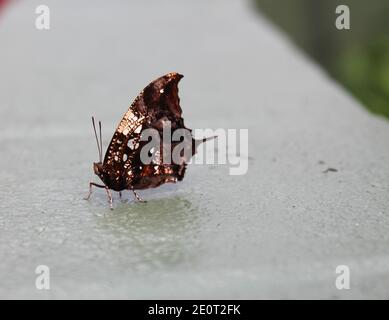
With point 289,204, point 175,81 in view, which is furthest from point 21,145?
point 289,204

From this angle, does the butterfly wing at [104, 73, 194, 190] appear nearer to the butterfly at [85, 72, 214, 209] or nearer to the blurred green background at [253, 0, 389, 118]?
the butterfly at [85, 72, 214, 209]

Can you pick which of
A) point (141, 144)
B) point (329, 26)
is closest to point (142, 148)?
point (141, 144)

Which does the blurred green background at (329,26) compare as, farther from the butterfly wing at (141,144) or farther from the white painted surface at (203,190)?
the butterfly wing at (141,144)

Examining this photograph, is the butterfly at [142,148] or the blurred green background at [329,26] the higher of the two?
the blurred green background at [329,26]

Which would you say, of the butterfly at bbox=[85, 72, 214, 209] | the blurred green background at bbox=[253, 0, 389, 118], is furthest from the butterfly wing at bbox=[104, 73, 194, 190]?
the blurred green background at bbox=[253, 0, 389, 118]

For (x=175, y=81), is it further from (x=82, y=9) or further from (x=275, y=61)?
(x=82, y=9)

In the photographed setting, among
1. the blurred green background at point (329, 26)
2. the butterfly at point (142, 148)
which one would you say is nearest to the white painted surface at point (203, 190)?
the butterfly at point (142, 148)

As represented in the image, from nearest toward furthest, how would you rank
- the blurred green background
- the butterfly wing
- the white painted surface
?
the white painted surface < the butterfly wing < the blurred green background

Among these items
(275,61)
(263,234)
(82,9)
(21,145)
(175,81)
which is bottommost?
(263,234)
